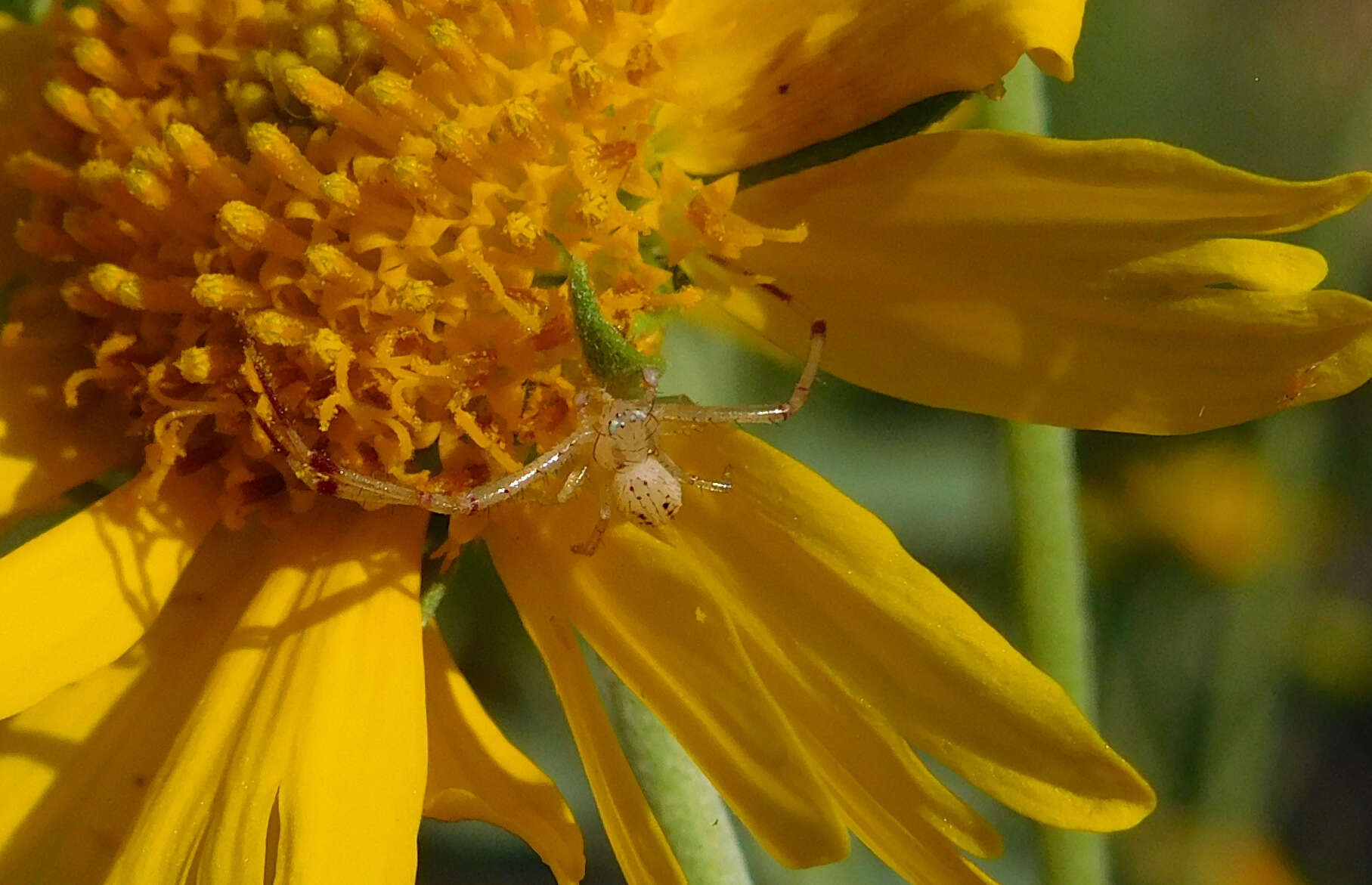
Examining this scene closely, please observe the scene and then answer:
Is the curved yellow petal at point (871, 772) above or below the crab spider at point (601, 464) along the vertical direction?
below

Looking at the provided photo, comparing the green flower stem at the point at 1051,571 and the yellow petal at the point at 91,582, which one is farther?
the green flower stem at the point at 1051,571

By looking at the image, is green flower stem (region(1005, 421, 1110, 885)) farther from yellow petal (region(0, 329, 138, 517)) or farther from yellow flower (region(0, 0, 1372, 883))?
yellow petal (region(0, 329, 138, 517))

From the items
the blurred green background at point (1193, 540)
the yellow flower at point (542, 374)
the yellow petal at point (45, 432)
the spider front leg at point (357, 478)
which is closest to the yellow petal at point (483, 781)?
the yellow flower at point (542, 374)

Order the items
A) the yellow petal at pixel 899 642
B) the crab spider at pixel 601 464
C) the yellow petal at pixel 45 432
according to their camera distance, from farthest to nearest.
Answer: the yellow petal at pixel 45 432, the crab spider at pixel 601 464, the yellow petal at pixel 899 642

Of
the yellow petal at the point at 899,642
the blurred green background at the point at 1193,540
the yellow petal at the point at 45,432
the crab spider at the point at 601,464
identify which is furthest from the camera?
the blurred green background at the point at 1193,540

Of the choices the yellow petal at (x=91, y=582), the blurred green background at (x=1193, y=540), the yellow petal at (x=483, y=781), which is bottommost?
the blurred green background at (x=1193, y=540)

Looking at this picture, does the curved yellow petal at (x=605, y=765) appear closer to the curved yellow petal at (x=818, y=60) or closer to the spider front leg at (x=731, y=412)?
the spider front leg at (x=731, y=412)

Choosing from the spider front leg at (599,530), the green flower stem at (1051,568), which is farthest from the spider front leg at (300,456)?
the green flower stem at (1051,568)
